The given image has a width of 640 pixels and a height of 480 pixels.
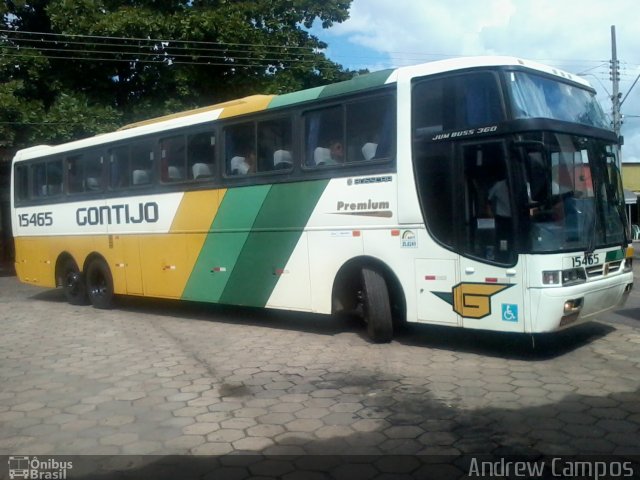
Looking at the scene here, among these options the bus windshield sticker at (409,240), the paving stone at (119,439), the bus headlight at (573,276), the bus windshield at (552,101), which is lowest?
the paving stone at (119,439)

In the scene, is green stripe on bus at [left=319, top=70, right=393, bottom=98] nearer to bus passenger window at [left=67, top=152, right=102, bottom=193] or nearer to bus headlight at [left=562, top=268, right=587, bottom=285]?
bus headlight at [left=562, top=268, right=587, bottom=285]

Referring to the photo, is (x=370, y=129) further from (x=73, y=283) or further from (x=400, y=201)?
(x=73, y=283)

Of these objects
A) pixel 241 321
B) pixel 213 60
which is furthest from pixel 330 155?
pixel 213 60

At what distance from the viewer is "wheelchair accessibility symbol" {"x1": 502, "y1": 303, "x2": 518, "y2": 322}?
711 centimetres

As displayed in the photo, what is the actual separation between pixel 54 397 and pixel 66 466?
79.3 inches

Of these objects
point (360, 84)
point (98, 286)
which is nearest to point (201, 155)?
point (360, 84)

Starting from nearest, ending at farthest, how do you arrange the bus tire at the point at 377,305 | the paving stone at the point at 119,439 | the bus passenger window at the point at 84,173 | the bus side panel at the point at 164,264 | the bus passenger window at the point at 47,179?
the paving stone at the point at 119,439
the bus tire at the point at 377,305
the bus side panel at the point at 164,264
the bus passenger window at the point at 84,173
the bus passenger window at the point at 47,179

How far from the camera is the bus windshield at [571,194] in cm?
703

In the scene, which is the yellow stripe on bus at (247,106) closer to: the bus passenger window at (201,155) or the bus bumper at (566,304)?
the bus passenger window at (201,155)

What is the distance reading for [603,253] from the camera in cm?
771

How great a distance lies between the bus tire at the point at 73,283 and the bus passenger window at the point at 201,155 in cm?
421

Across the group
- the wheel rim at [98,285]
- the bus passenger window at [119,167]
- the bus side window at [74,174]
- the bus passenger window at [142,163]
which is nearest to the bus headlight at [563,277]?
the bus passenger window at [142,163]

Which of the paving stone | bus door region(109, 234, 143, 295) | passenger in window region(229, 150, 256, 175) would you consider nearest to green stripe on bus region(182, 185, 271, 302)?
passenger in window region(229, 150, 256, 175)

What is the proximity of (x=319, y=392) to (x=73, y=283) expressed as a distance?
8831mm
